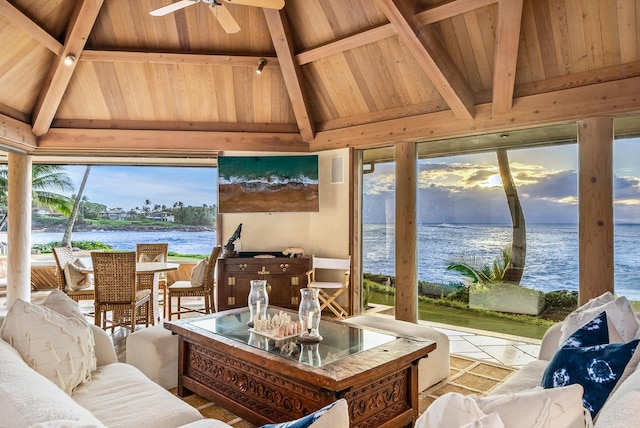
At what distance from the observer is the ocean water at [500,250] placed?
376 cm

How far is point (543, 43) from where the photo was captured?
150 inches

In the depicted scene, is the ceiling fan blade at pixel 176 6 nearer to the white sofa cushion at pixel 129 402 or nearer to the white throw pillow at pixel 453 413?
the white sofa cushion at pixel 129 402

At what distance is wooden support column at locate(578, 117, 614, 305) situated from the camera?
3750 millimetres

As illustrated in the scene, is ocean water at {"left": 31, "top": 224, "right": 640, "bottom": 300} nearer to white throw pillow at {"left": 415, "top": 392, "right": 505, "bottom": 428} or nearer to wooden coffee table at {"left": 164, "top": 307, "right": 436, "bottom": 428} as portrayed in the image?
wooden coffee table at {"left": 164, "top": 307, "right": 436, "bottom": 428}

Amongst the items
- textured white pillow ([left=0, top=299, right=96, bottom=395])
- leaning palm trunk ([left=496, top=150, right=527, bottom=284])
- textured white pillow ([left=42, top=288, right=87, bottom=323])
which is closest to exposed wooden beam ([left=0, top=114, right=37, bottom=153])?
textured white pillow ([left=42, top=288, right=87, bottom=323])

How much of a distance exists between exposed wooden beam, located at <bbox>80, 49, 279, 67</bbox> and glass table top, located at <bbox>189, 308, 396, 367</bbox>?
10.6ft

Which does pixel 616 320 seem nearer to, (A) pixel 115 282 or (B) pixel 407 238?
(B) pixel 407 238

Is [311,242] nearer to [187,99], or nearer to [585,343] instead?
[187,99]

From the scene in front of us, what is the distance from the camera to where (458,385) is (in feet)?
11.1

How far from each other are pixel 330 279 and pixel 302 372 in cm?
358

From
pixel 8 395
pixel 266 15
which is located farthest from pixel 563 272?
pixel 8 395

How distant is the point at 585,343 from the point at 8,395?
2048mm

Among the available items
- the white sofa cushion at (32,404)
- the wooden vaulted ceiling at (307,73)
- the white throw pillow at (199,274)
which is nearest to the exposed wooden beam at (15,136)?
the wooden vaulted ceiling at (307,73)

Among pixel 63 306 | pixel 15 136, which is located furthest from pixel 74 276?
pixel 63 306
